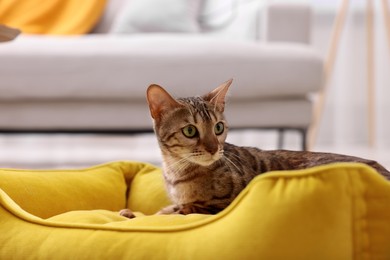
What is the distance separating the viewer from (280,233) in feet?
2.90

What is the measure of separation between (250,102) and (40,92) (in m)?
0.80

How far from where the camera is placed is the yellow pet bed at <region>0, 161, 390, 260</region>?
883 mm

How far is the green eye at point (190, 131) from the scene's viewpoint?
134cm

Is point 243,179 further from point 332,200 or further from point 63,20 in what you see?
point 63,20

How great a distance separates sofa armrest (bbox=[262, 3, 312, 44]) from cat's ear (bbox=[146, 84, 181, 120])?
149 centimetres

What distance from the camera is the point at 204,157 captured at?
4.29 ft

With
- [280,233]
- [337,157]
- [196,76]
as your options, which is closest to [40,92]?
[196,76]

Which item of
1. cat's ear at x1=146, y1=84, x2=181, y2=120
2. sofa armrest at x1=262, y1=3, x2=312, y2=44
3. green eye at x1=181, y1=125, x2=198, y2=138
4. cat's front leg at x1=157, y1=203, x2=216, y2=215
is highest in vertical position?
sofa armrest at x1=262, y1=3, x2=312, y2=44

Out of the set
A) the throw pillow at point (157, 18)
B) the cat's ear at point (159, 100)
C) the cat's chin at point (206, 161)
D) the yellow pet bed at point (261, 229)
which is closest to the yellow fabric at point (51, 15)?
the throw pillow at point (157, 18)

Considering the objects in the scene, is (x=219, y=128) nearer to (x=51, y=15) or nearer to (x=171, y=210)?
(x=171, y=210)

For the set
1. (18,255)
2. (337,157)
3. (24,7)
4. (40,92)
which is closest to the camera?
(18,255)

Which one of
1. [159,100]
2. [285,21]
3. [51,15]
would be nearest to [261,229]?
[159,100]

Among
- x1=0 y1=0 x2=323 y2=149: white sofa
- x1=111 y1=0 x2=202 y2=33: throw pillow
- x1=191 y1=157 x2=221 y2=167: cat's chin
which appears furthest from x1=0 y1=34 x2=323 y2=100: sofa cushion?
x1=191 y1=157 x2=221 y2=167: cat's chin

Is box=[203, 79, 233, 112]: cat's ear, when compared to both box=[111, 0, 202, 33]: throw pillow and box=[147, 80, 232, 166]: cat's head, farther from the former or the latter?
box=[111, 0, 202, 33]: throw pillow
